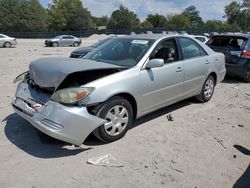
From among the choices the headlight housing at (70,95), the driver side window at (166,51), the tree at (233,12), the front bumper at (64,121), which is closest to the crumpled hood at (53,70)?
the headlight housing at (70,95)

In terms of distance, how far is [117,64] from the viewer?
177 inches

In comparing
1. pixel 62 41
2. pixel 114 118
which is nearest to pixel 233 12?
pixel 62 41

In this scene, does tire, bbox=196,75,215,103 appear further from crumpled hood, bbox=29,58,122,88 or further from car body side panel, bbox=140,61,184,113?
crumpled hood, bbox=29,58,122,88

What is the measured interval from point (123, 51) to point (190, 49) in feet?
5.20

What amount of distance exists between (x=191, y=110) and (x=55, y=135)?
3207 millimetres

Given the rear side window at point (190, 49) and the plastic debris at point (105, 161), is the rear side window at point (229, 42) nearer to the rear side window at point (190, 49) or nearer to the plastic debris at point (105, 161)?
the rear side window at point (190, 49)

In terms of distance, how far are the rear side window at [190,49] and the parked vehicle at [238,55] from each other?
2.95 m

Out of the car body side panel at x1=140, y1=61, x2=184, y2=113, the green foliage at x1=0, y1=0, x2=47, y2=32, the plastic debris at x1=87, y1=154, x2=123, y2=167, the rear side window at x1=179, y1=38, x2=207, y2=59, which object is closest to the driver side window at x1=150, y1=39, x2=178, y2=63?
the car body side panel at x1=140, y1=61, x2=184, y2=113

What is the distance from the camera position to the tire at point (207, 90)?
6076 mm

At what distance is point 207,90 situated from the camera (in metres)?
6.23

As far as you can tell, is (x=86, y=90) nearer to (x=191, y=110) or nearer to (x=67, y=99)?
(x=67, y=99)

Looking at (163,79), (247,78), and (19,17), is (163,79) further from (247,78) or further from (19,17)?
(19,17)

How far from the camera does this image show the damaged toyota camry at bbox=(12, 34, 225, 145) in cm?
356

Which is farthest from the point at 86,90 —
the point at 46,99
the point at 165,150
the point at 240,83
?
the point at 240,83
